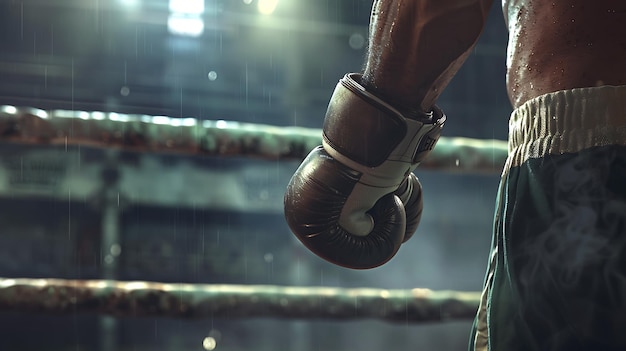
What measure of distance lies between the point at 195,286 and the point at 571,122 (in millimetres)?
1196

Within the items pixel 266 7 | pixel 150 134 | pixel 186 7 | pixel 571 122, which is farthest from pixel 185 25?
pixel 571 122

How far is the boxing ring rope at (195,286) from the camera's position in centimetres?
160

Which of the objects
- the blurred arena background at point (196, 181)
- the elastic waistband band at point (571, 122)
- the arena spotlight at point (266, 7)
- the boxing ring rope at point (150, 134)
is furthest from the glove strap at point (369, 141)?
the arena spotlight at point (266, 7)

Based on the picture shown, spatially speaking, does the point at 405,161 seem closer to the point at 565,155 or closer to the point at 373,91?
the point at 373,91

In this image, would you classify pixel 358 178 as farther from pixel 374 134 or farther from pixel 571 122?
pixel 571 122

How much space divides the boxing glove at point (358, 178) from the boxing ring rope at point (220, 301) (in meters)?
0.77

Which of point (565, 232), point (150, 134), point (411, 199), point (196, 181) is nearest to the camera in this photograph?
point (565, 232)

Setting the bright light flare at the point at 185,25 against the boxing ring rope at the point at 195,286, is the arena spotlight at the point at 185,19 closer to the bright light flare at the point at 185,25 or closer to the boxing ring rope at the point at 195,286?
the bright light flare at the point at 185,25

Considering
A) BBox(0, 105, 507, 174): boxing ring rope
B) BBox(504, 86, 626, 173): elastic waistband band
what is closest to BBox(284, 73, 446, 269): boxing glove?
BBox(504, 86, 626, 173): elastic waistband band

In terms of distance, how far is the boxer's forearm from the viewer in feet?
2.71

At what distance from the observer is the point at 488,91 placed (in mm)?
6223

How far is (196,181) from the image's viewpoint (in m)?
5.88

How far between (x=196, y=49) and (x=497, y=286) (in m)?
5.68

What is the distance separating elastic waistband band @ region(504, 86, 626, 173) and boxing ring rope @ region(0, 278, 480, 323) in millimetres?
1079
